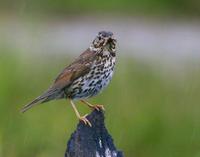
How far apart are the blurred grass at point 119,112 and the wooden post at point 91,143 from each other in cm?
267

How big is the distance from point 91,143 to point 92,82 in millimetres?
1863

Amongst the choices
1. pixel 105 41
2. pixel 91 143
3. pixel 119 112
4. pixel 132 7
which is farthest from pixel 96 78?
pixel 132 7

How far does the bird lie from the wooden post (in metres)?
1.47

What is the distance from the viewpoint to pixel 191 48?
43.3ft

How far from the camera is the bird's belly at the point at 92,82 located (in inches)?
237

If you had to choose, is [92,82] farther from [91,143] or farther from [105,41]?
[91,143]

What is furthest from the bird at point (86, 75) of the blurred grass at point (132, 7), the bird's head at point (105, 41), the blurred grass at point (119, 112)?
the blurred grass at point (132, 7)

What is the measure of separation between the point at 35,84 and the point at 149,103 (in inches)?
33.6

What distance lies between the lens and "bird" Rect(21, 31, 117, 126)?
5879 mm

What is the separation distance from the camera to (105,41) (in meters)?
5.78

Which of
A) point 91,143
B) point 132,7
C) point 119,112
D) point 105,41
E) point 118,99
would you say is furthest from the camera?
point 132,7

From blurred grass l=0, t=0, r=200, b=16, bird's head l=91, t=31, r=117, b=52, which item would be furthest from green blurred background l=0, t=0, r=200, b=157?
blurred grass l=0, t=0, r=200, b=16

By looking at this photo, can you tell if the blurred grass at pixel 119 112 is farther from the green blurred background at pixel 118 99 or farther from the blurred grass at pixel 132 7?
the blurred grass at pixel 132 7

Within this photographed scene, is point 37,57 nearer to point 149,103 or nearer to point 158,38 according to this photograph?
point 149,103
